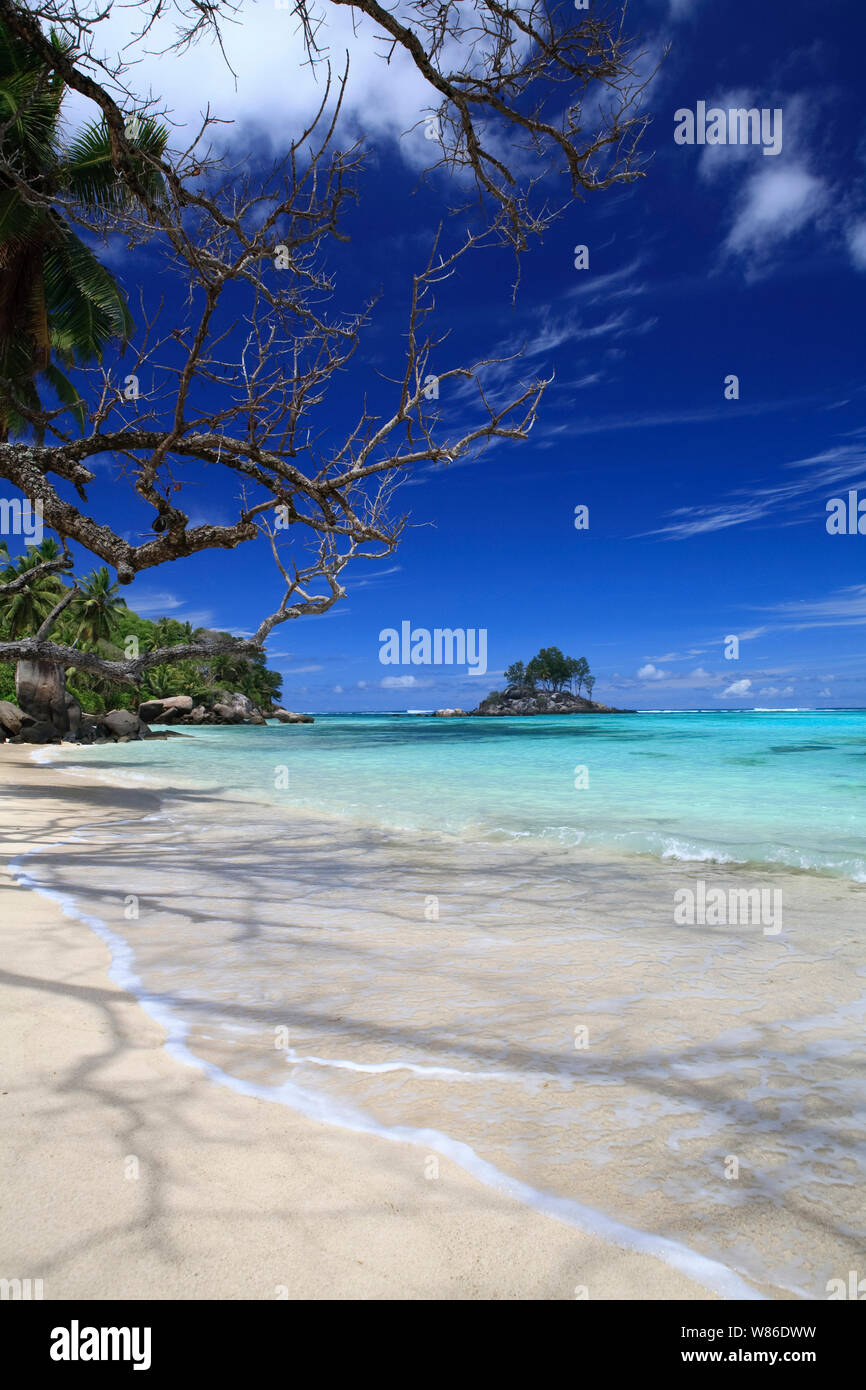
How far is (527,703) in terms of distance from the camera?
130m

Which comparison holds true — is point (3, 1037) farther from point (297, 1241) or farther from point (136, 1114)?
point (297, 1241)

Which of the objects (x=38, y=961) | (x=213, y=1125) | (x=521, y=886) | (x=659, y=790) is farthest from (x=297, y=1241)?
(x=659, y=790)

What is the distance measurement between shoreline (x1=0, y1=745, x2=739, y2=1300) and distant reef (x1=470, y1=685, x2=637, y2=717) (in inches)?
5002

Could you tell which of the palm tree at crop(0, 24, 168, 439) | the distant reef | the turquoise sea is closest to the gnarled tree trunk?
the turquoise sea

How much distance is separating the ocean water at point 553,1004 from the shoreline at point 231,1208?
5.1 inches

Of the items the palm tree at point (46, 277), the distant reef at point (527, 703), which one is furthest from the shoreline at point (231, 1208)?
the distant reef at point (527, 703)

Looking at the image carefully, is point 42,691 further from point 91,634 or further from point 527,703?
point 527,703

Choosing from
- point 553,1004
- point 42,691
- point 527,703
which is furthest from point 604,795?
point 527,703

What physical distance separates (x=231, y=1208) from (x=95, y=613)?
4328cm

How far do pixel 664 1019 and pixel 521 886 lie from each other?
3002 mm

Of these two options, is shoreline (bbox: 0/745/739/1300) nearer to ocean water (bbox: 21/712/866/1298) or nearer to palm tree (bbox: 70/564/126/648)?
ocean water (bbox: 21/712/866/1298)

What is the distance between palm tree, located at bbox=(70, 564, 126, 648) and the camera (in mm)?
39906
